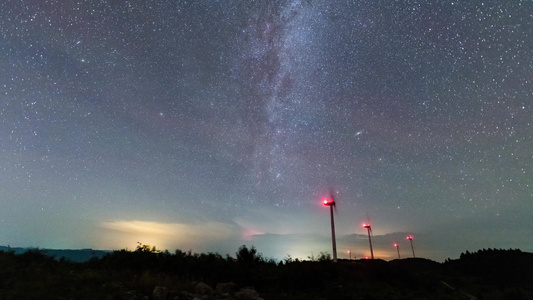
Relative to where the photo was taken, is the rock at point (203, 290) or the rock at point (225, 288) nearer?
the rock at point (203, 290)

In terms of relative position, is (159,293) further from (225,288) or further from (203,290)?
(225,288)

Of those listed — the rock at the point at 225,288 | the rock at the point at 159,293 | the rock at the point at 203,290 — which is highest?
the rock at the point at 225,288

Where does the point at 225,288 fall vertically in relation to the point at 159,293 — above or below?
above

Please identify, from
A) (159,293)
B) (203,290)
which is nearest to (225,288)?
(203,290)

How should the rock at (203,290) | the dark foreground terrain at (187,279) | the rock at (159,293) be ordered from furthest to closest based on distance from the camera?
1. the rock at (203,290)
2. the dark foreground terrain at (187,279)
3. the rock at (159,293)

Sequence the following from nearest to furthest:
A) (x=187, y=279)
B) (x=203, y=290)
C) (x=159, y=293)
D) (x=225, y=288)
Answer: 1. (x=159, y=293)
2. (x=203, y=290)
3. (x=225, y=288)
4. (x=187, y=279)

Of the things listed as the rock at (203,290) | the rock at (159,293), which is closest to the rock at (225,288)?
the rock at (203,290)

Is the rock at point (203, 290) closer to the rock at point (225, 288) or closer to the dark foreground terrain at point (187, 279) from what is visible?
the dark foreground terrain at point (187, 279)

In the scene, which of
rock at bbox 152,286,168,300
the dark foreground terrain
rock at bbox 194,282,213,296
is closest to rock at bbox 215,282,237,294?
the dark foreground terrain

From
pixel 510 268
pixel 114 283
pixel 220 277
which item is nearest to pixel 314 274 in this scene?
pixel 220 277

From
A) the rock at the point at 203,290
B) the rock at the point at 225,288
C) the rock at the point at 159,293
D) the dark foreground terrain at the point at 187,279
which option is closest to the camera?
the rock at the point at 159,293

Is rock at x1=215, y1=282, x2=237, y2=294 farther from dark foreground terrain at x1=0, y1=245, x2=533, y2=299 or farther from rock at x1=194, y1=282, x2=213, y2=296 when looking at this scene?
rock at x1=194, y1=282, x2=213, y2=296

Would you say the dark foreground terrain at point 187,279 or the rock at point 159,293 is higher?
the dark foreground terrain at point 187,279

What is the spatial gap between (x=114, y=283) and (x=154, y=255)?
8703 mm
